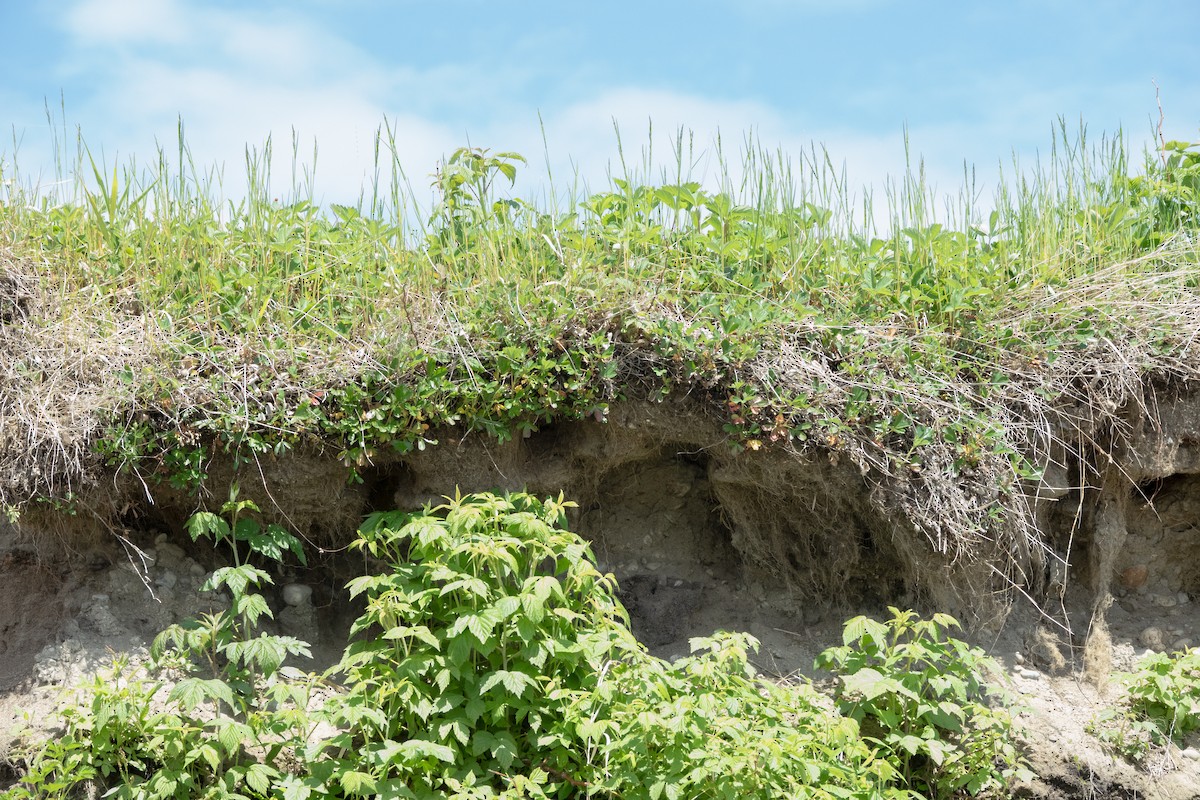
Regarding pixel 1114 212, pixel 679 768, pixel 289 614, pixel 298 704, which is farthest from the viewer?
pixel 1114 212

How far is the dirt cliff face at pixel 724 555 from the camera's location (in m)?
4.43

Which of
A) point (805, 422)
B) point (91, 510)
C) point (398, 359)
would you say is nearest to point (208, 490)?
point (91, 510)

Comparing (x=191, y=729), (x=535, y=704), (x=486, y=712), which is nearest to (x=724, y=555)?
(x=535, y=704)

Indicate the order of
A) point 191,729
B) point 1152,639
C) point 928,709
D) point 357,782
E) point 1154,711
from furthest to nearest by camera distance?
point 1152,639, point 1154,711, point 928,709, point 191,729, point 357,782

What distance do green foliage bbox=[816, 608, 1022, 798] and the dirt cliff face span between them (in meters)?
0.35

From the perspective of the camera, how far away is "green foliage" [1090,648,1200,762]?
449 centimetres

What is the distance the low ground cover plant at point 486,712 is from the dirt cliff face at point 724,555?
1.51ft

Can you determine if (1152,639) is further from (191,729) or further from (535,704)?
(191,729)

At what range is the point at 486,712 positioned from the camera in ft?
12.3

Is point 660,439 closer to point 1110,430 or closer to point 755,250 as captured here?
point 755,250

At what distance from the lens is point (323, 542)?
4.79 metres

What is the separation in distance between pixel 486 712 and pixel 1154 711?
Answer: 3037 millimetres

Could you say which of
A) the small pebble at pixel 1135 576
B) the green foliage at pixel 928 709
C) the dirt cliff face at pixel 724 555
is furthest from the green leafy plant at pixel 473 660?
the small pebble at pixel 1135 576

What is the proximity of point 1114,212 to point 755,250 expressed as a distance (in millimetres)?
2110
